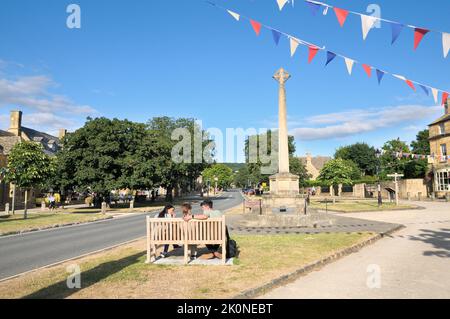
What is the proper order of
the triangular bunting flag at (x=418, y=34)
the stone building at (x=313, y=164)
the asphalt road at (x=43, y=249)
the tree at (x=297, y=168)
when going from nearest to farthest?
the asphalt road at (x=43, y=249) → the triangular bunting flag at (x=418, y=34) → the tree at (x=297, y=168) → the stone building at (x=313, y=164)

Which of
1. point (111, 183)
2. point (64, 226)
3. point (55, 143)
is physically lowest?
point (64, 226)

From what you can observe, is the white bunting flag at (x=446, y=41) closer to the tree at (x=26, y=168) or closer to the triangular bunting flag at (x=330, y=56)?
the triangular bunting flag at (x=330, y=56)

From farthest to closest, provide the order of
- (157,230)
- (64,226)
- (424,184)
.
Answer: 1. (424,184)
2. (64,226)
3. (157,230)

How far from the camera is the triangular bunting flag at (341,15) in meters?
9.27

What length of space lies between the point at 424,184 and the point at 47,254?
52.0 metres

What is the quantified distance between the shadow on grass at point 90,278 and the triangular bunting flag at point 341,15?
848cm

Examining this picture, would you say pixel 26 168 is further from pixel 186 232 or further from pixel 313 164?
pixel 313 164

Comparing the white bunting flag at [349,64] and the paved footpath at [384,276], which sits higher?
the white bunting flag at [349,64]

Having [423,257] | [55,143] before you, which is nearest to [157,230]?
[423,257]

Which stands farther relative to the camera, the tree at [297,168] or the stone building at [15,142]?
the tree at [297,168]

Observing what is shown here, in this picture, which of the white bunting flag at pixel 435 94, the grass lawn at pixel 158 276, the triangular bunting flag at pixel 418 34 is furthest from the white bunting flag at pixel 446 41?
the grass lawn at pixel 158 276

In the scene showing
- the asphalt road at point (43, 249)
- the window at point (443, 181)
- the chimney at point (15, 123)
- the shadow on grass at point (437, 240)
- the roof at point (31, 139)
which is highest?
the chimney at point (15, 123)

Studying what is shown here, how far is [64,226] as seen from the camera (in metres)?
19.1
